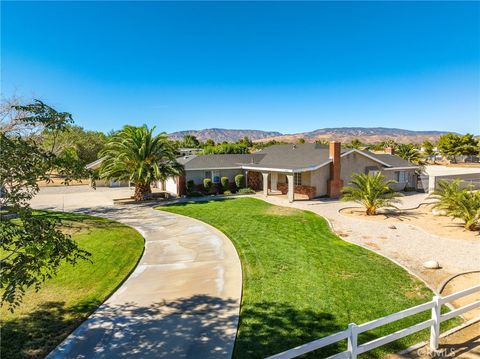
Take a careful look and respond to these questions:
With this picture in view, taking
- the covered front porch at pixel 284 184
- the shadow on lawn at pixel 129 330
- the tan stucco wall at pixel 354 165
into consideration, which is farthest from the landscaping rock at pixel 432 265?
the tan stucco wall at pixel 354 165

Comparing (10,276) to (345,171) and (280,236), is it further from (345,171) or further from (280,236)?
(345,171)

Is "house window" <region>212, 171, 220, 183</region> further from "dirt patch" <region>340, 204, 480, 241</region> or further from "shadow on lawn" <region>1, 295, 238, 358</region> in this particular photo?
"shadow on lawn" <region>1, 295, 238, 358</region>

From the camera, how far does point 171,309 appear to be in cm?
893

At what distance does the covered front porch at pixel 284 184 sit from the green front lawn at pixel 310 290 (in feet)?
35.0

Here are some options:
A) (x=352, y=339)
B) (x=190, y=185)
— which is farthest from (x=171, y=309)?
(x=190, y=185)

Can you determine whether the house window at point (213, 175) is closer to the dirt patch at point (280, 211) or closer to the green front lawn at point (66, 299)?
the dirt patch at point (280, 211)

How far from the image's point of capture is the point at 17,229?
4.57 m

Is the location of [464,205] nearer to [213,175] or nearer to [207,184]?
[207,184]

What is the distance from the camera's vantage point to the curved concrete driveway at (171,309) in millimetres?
7086

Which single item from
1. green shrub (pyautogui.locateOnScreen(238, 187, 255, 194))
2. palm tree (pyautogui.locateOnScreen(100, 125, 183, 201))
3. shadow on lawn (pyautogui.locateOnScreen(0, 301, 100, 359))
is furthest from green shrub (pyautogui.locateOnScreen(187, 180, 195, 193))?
shadow on lawn (pyautogui.locateOnScreen(0, 301, 100, 359))

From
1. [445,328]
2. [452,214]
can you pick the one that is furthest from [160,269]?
[452,214]

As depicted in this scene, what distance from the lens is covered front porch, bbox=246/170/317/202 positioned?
92.6 feet

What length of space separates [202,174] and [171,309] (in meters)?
24.9

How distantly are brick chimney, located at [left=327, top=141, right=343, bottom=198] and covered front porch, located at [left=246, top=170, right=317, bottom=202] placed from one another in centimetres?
167
